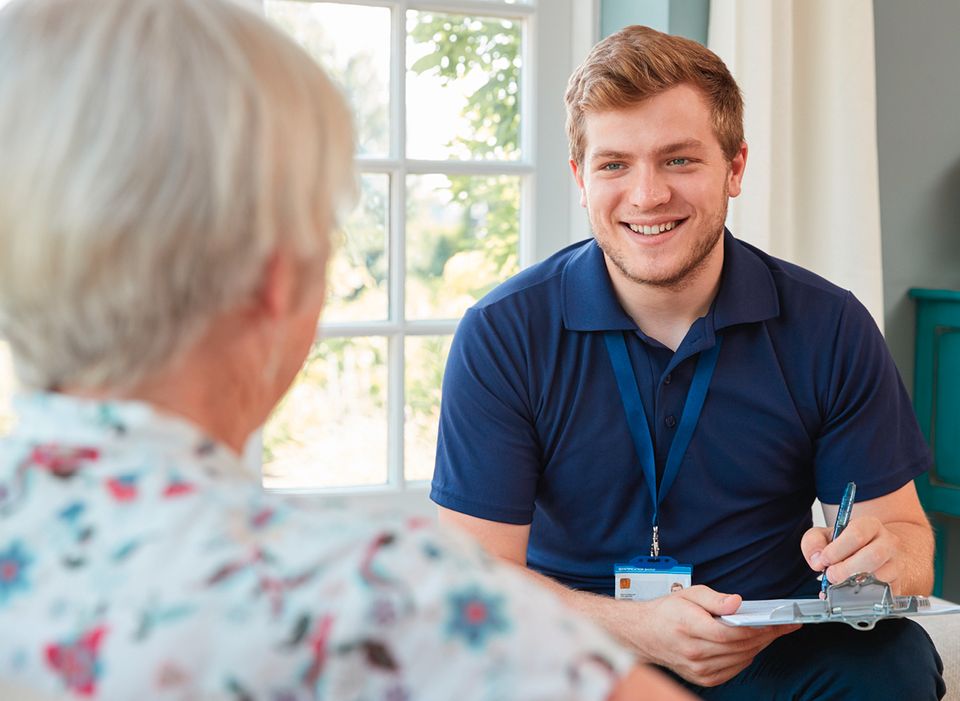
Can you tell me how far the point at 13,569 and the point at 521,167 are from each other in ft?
7.68

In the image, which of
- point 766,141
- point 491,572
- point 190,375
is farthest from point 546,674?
point 766,141

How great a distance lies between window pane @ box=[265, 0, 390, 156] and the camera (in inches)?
109

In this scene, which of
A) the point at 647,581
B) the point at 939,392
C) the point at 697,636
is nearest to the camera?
the point at 697,636

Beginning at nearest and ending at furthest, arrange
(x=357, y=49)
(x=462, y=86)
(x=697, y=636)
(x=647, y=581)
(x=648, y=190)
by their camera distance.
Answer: (x=697, y=636), (x=647, y=581), (x=648, y=190), (x=357, y=49), (x=462, y=86)

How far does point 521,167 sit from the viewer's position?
9.80ft

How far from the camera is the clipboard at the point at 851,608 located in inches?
62.6

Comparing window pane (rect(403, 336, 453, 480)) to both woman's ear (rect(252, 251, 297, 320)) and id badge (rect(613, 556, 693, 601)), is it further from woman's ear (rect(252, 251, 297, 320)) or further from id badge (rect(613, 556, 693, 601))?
woman's ear (rect(252, 251, 297, 320))

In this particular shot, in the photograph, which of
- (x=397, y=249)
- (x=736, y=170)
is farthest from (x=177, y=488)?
(x=397, y=249)

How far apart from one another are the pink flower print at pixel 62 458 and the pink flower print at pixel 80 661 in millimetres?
115

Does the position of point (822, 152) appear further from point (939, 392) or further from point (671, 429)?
point (671, 429)

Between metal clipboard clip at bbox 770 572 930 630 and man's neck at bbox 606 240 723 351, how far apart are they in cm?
53

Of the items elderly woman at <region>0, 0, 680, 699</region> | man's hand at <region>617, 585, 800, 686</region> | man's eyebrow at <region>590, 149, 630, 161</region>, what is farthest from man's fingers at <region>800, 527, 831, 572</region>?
elderly woman at <region>0, 0, 680, 699</region>

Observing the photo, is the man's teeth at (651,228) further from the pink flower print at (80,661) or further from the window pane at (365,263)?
the pink flower print at (80,661)

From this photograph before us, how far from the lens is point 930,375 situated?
3.20 m
